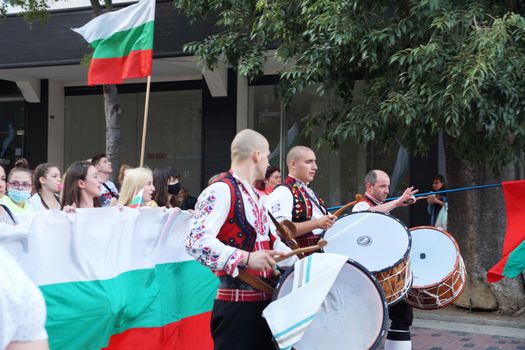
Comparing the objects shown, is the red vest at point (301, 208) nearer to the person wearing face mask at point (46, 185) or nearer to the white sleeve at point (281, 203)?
the white sleeve at point (281, 203)

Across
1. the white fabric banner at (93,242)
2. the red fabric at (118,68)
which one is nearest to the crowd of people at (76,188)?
the white fabric banner at (93,242)

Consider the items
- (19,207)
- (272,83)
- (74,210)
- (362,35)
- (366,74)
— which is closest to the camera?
(74,210)

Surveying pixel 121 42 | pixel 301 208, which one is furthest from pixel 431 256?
pixel 121 42

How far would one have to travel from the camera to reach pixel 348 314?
12.8ft

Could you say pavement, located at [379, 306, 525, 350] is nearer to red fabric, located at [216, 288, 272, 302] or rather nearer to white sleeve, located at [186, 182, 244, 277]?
red fabric, located at [216, 288, 272, 302]

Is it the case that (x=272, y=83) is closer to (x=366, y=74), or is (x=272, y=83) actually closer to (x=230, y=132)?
(x=230, y=132)

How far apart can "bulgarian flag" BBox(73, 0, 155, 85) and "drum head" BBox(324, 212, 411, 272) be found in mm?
3697

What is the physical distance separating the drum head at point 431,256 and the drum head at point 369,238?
88 cm

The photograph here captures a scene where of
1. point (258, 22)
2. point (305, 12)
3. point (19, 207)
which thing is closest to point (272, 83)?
point (258, 22)

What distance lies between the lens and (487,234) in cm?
987

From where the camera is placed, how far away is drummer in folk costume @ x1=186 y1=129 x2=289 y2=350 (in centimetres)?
376

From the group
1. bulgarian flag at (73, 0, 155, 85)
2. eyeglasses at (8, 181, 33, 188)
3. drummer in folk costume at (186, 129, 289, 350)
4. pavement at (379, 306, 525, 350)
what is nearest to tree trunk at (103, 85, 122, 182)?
bulgarian flag at (73, 0, 155, 85)

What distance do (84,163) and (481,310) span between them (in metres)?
6.41

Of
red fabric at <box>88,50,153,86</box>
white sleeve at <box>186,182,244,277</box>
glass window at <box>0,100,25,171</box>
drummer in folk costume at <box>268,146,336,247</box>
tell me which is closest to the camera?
white sleeve at <box>186,182,244,277</box>
